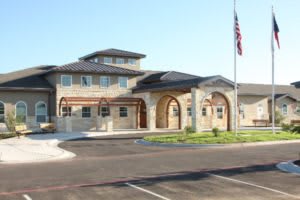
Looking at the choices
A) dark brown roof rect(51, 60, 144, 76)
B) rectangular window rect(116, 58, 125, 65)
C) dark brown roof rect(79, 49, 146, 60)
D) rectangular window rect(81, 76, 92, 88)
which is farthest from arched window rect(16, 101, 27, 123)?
rectangular window rect(116, 58, 125, 65)

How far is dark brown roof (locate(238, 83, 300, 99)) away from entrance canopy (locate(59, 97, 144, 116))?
1380 centimetres

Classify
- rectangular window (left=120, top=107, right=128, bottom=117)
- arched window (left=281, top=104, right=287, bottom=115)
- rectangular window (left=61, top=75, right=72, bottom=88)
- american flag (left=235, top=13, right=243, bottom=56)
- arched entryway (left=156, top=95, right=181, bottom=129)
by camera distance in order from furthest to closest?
arched window (left=281, top=104, right=287, bottom=115)
arched entryway (left=156, top=95, right=181, bottom=129)
rectangular window (left=120, top=107, right=128, bottom=117)
rectangular window (left=61, top=75, right=72, bottom=88)
american flag (left=235, top=13, right=243, bottom=56)

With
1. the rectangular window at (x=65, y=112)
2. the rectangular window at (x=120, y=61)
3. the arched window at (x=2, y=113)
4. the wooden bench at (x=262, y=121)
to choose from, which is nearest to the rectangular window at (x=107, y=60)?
the rectangular window at (x=120, y=61)

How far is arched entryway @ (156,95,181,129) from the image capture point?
40.9 metres

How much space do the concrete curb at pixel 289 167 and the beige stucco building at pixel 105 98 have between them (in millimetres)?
14973

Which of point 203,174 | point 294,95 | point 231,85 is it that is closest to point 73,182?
point 203,174

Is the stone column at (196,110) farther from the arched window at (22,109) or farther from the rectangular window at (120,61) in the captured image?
the rectangular window at (120,61)

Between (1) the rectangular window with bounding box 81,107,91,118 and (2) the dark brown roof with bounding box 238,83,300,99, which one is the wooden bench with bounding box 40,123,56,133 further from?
(2) the dark brown roof with bounding box 238,83,300,99

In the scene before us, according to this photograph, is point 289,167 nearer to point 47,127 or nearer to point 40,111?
point 47,127

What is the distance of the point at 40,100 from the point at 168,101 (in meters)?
12.3

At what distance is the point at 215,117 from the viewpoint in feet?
142

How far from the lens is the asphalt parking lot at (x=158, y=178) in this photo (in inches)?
406

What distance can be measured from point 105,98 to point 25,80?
7.18m

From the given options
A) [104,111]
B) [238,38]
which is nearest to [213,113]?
[104,111]
